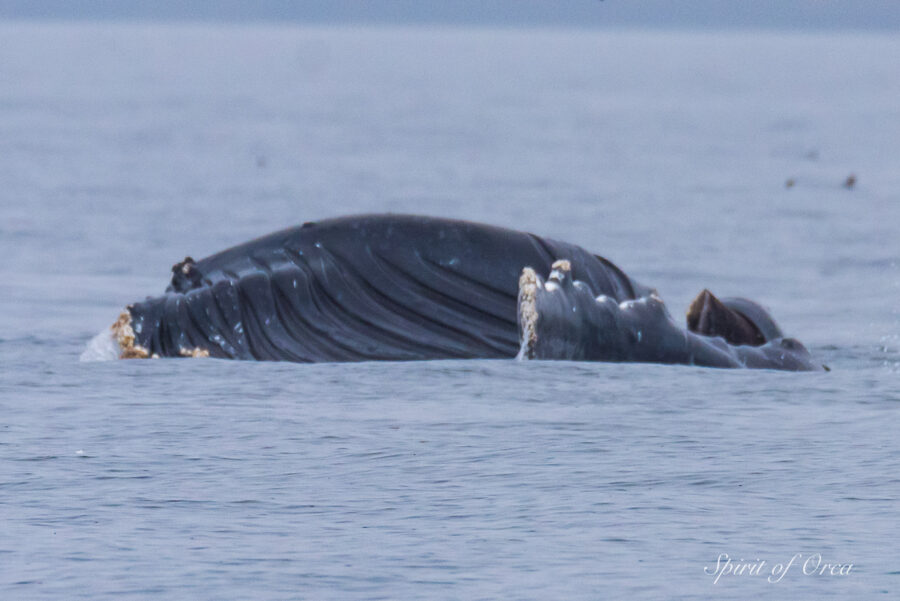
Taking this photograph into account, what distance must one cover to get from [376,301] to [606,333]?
1781mm

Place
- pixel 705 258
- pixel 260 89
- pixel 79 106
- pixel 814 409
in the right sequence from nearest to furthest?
pixel 814 409, pixel 705 258, pixel 79 106, pixel 260 89

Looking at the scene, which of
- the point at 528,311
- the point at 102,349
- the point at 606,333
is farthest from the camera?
the point at 102,349

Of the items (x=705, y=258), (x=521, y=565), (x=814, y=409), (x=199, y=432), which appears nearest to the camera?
(x=521, y=565)

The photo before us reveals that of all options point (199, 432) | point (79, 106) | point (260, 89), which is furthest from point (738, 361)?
point (260, 89)

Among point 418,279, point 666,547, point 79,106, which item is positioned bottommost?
point 666,547

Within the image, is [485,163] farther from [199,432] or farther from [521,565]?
[521,565]

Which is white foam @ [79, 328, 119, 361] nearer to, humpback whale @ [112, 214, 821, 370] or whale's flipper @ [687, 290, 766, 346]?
humpback whale @ [112, 214, 821, 370]

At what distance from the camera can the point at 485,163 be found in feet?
131

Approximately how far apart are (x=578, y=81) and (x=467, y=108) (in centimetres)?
3768

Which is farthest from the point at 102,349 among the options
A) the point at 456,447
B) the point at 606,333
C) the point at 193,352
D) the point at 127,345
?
the point at 456,447

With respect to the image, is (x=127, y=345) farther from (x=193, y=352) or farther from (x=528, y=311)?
(x=528, y=311)

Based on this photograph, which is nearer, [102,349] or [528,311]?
[528,311]

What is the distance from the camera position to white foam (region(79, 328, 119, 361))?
45.2ft

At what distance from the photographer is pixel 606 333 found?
1360cm
